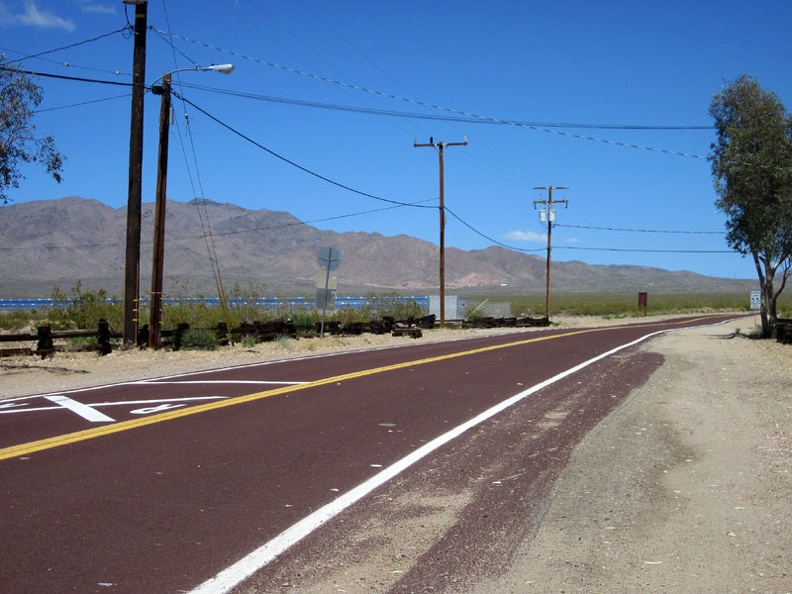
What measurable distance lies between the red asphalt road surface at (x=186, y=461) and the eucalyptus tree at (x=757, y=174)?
22416mm

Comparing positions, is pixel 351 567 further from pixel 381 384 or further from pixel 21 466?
pixel 381 384

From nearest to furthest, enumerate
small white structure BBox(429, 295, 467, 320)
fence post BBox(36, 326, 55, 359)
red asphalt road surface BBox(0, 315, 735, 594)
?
red asphalt road surface BBox(0, 315, 735, 594) → fence post BBox(36, 326, 55, 359) → small white structure BBox(429, 295, 467, 320)

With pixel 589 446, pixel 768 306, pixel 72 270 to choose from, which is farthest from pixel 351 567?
pixel 72 270

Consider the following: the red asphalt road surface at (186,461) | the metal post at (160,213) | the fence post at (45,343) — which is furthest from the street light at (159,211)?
the red asphalt road surface at (186,461)

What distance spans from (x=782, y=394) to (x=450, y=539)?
10666 millimetres

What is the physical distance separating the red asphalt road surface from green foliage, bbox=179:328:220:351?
9.36 meters

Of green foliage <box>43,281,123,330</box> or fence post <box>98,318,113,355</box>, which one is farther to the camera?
green foliage <box>43,281,123,330</box>

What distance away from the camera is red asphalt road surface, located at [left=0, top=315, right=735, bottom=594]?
5.74 metres

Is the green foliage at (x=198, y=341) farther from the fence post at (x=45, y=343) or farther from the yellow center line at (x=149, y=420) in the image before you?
the yellow center line at (x=149, y=420)

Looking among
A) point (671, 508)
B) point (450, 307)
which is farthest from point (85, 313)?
point (450, 307)

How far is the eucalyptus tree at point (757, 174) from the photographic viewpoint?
35.0 m

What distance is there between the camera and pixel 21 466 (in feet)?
27.5

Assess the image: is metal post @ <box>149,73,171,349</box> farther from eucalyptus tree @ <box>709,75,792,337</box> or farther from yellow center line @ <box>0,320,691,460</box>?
eucalyptus tree @ <box>709,75,792,337</box>

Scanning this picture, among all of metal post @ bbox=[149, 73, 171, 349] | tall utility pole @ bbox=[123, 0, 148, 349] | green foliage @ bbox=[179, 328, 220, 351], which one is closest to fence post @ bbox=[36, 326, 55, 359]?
tall utility pole @ bbox=[123, 0, 148, 349]
